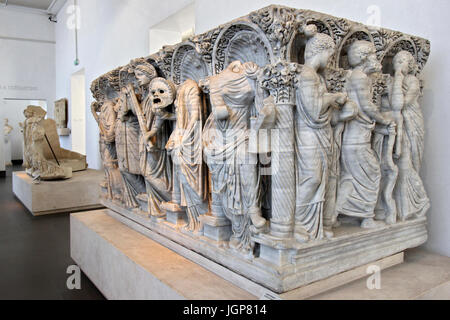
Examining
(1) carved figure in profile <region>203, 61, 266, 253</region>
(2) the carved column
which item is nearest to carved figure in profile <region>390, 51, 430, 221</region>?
(2) the carved column

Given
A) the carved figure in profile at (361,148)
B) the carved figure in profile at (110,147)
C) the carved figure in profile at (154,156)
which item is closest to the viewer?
the carved figure in profile at (361,148)

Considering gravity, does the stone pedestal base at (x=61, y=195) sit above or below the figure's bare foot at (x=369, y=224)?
below

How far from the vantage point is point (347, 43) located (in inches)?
110

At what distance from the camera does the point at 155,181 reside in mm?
3799

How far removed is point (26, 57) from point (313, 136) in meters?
16.0

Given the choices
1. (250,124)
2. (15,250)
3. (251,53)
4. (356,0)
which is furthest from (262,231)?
(15,250)

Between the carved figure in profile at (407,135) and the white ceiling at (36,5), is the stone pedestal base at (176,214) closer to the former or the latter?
the carved figure in profile at (407,135)

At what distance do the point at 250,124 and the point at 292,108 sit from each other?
0.38 metres

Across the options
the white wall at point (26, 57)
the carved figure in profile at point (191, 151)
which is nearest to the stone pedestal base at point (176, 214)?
the carved figure in profile at point (191, 151)

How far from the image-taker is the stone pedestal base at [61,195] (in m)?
7.45

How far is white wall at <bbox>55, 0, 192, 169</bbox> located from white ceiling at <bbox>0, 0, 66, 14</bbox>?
0.33 metres

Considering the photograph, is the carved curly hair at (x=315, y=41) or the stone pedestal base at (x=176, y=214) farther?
the stone pedestal base at (x=176, y=214)

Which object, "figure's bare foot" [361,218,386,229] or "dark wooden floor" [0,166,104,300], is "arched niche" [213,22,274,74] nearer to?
"figure's bare foot" [361,218,386,229]

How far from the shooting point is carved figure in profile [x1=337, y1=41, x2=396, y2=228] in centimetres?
270
